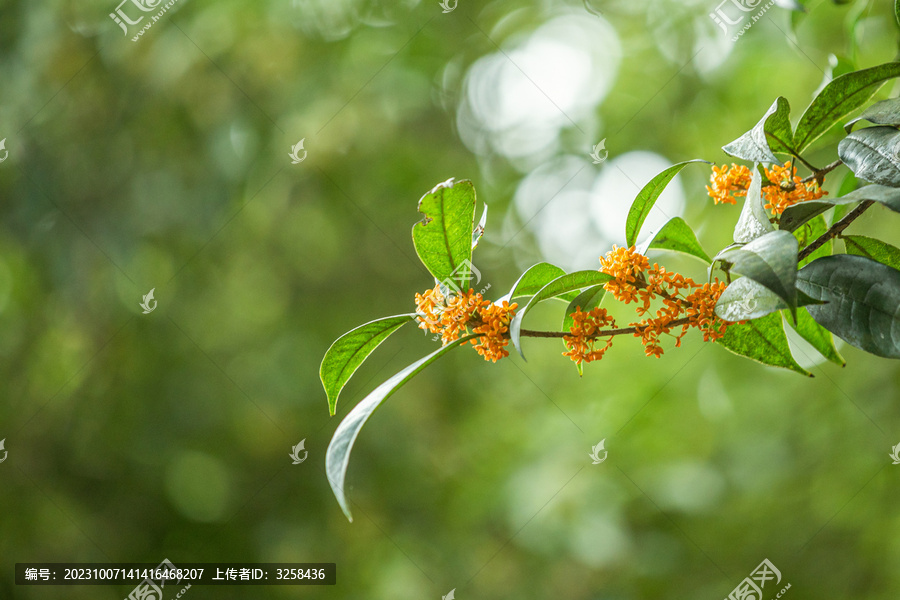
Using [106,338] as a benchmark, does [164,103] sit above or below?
above

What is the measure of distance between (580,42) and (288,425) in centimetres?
181

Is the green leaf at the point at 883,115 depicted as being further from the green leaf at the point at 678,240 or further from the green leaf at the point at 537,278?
the green leaf at the point at 537,278

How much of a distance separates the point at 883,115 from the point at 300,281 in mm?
1974

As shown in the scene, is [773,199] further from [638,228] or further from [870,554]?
[870,554]

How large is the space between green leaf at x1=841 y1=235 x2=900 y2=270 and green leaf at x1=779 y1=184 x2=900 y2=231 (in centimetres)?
10

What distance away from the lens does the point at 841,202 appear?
13.7 inches

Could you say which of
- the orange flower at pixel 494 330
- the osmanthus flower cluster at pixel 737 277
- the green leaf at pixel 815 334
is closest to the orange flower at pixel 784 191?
the osmanthus flower cluster at pixel 737 277

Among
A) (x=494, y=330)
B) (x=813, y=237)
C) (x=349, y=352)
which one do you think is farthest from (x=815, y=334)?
(x=349, y=352)

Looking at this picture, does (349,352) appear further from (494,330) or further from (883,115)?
(883,115)

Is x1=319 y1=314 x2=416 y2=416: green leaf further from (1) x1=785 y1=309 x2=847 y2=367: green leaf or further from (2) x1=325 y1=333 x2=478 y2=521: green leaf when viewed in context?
(1) x1=785 y1=309 x2=847 y2=367: green leaf

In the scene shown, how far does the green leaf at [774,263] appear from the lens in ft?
1.02

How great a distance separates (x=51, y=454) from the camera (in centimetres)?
213

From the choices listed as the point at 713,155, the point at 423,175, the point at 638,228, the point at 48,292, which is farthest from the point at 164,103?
the point at 638,228

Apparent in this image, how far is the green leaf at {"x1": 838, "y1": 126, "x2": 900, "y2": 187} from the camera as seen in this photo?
42 cm
